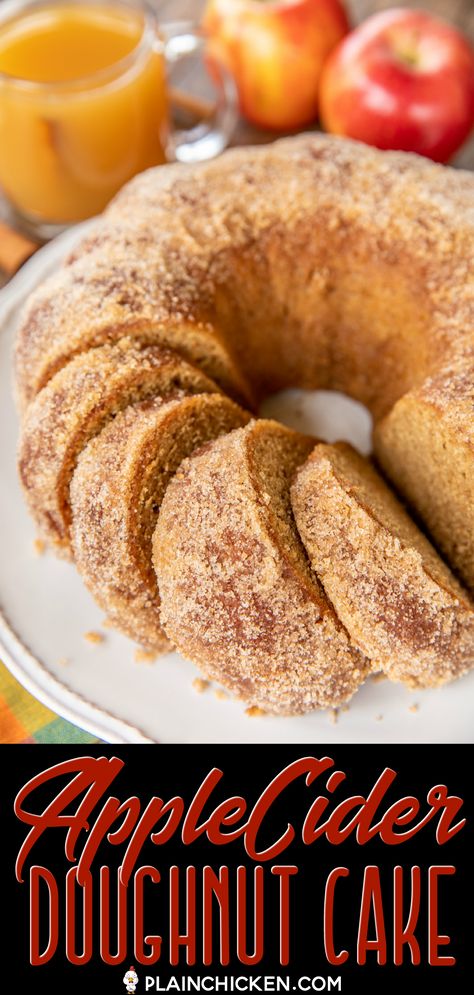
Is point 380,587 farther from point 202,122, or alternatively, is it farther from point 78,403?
point 202,122

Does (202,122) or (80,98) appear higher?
(80,98)

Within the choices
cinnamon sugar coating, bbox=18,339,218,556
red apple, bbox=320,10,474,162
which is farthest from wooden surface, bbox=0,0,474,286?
cinnamon sugar coating, bbox=18,339,218,556

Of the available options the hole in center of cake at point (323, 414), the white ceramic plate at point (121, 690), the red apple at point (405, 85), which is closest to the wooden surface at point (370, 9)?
the red apple at point (405, 85)

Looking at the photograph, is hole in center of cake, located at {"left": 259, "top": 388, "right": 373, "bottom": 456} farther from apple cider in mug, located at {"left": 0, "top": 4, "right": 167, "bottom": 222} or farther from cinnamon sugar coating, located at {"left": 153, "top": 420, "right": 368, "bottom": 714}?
apple cider in mug, located at {"left": 0, "top": 4, "right": 167, "bottom": 222}

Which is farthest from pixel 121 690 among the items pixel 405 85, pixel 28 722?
pixel 405 85

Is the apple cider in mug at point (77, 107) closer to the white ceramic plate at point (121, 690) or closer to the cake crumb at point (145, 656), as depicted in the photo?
the white ceramic plate at point (121, 690)

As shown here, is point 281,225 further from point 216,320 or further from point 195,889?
point 195,889

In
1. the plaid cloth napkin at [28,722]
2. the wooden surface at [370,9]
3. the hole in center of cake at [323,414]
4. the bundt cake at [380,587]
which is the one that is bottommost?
the plaid cloth napkin at [28,722]
